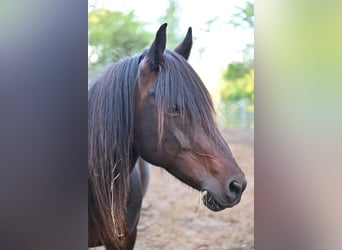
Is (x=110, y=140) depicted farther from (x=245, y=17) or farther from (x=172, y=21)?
(x=245, y=17)

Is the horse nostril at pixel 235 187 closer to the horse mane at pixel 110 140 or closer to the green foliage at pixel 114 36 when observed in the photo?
the horse mane at pixel 110 140

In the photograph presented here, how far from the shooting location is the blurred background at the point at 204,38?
1.23m

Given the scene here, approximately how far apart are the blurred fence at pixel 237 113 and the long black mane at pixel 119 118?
218mm

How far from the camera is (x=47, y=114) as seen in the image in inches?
41.1

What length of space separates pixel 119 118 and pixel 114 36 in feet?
1.09

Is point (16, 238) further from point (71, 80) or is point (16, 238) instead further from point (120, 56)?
point (120, 56)

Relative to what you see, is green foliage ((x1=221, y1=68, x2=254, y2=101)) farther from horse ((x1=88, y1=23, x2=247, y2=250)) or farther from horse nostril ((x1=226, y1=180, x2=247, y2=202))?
horse nostril ((x1=226, y1=180, x2=247, y2=202))

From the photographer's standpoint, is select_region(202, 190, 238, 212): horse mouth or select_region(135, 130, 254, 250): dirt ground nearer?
select_region(202, 190, 238, 212): horse mouth

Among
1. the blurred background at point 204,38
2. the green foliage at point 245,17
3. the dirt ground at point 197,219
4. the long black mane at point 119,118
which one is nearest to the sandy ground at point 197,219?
the dirt ground at point 197,219

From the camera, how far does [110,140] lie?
1.09 meters

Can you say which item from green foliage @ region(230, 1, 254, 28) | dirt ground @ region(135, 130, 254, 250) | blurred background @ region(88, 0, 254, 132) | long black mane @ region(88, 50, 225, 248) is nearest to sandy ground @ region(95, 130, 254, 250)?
dirt ground @ region(135, 130, 254, 250)

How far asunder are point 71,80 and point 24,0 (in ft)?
0.73

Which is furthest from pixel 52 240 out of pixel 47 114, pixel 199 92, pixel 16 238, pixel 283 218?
pixel 283 218

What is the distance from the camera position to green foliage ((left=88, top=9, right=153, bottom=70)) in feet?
3.93
